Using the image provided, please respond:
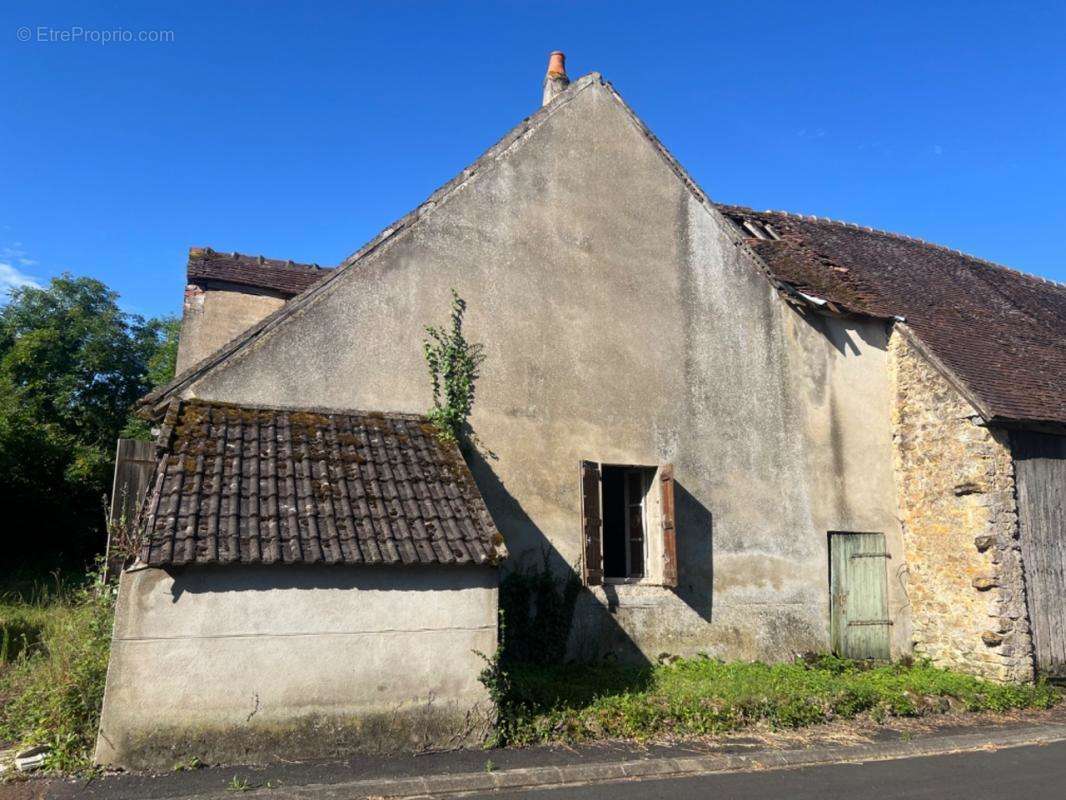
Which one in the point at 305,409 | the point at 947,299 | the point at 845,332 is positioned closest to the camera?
the point at 305,409

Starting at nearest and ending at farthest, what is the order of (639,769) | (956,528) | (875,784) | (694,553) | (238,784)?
(238,784) < (639,769) < (875,784) < (694,553) < (956,528)

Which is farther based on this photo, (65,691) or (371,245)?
(371,245)

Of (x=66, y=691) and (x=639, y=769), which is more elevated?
(x=66, y=691)

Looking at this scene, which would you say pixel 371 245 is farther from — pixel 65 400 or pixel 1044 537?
pixel 65 400

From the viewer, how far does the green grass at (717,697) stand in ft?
22.7

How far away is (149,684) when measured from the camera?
549 cm

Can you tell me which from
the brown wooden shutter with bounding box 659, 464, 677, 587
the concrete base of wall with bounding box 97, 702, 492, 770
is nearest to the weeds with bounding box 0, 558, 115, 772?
the concrete base of wall with bounding box 97, 702, 492, 770

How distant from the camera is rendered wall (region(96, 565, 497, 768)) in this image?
18.0 feet

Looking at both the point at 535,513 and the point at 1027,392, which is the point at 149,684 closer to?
the point at 535,513

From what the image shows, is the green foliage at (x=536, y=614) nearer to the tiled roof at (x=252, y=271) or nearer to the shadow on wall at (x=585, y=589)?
the shadow on wall at (x=585, y=589)

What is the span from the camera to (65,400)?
27.1 meters

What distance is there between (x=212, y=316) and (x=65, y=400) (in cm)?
1890

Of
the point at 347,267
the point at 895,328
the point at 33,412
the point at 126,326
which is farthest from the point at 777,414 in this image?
the point at 126,326

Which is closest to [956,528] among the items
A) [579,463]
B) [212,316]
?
[579,463]
